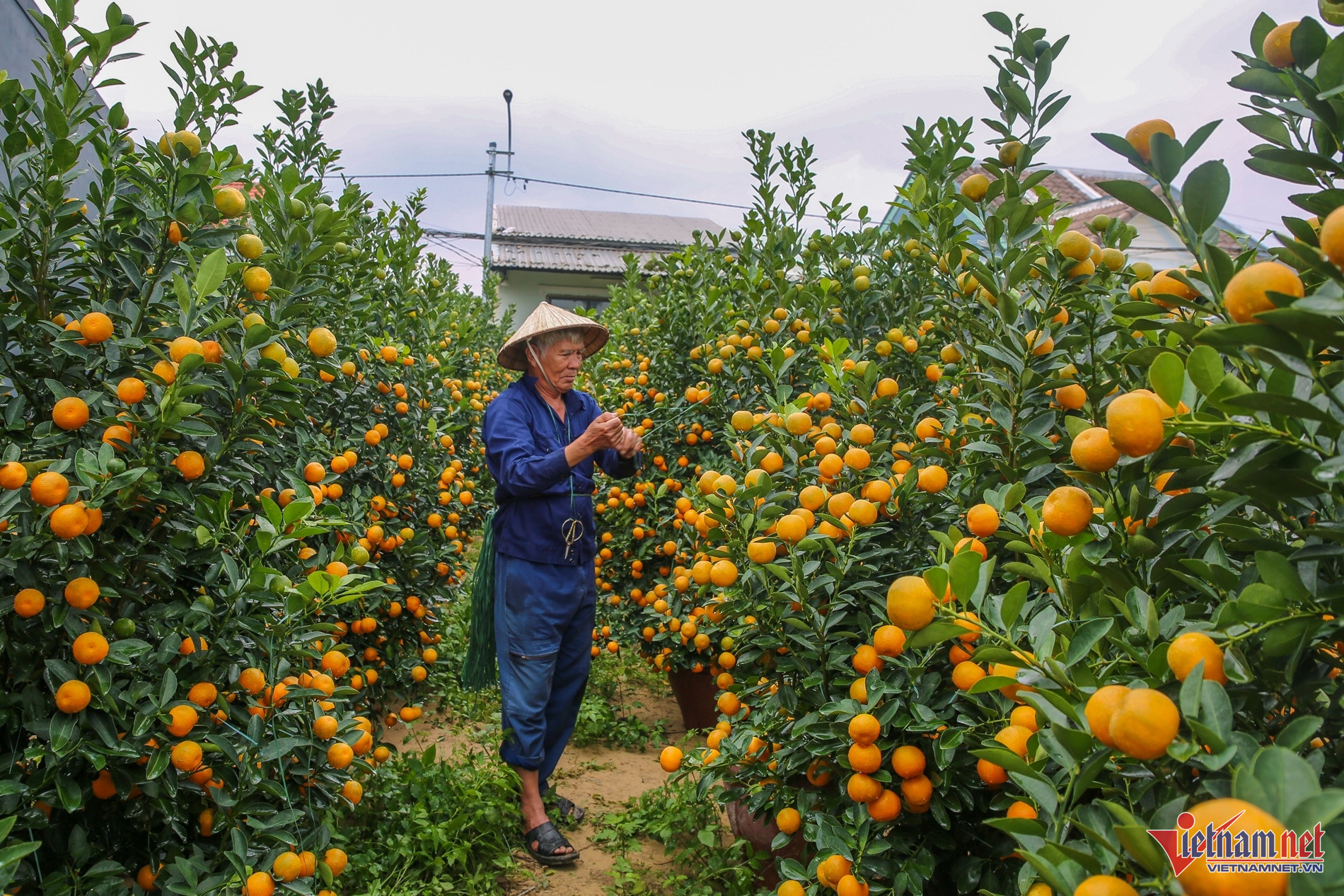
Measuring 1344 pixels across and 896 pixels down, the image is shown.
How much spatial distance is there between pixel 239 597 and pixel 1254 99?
66.5 inches

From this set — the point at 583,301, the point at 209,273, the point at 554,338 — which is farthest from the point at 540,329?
the point at 583,301

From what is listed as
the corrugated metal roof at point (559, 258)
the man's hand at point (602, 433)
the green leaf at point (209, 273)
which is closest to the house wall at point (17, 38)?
the green leaf at point (209, 273)

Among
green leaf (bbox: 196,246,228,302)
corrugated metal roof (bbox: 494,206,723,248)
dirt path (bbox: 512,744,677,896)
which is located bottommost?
dirt path (bbox: 512,744,677,896)

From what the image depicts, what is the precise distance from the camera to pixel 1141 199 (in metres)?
0.80

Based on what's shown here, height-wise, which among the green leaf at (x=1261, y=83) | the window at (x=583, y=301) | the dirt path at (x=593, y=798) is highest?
the window at (x=583, y=301)

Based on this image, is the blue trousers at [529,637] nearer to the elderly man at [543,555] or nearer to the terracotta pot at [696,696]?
the elderly man at [543,555]

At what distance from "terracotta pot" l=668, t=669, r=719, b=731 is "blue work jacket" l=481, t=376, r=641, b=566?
0.94 m

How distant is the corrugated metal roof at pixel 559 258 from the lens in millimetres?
15805

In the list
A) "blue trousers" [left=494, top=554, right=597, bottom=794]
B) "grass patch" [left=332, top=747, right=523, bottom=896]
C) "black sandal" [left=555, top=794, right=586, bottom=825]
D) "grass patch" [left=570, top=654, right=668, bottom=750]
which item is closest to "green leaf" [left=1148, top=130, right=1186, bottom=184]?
"blue trousers" [left=494, top=554, right=597, bottom=794]

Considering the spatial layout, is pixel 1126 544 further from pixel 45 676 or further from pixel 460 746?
pixel 460 746

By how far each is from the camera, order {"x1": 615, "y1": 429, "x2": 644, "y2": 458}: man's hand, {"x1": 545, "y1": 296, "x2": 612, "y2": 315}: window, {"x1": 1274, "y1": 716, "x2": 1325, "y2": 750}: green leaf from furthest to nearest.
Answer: {"x1": 545, "y1": 296, "x2": 612, "y2": 315}: window < {"x1": 615, "y1": 429, "x2": 644, "y2": 458}: man's hand < {"x1": 1274, "y1": 716, "x2": 1325, "y2": 750}: green leaf

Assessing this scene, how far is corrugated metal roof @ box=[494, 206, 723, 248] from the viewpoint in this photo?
57.5 feet

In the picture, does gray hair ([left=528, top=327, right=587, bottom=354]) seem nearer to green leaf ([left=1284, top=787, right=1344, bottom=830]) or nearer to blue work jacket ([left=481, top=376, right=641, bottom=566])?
blue work jacket ([left=481, top=376, right=641, bottom=566])

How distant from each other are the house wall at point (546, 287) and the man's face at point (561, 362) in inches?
546
